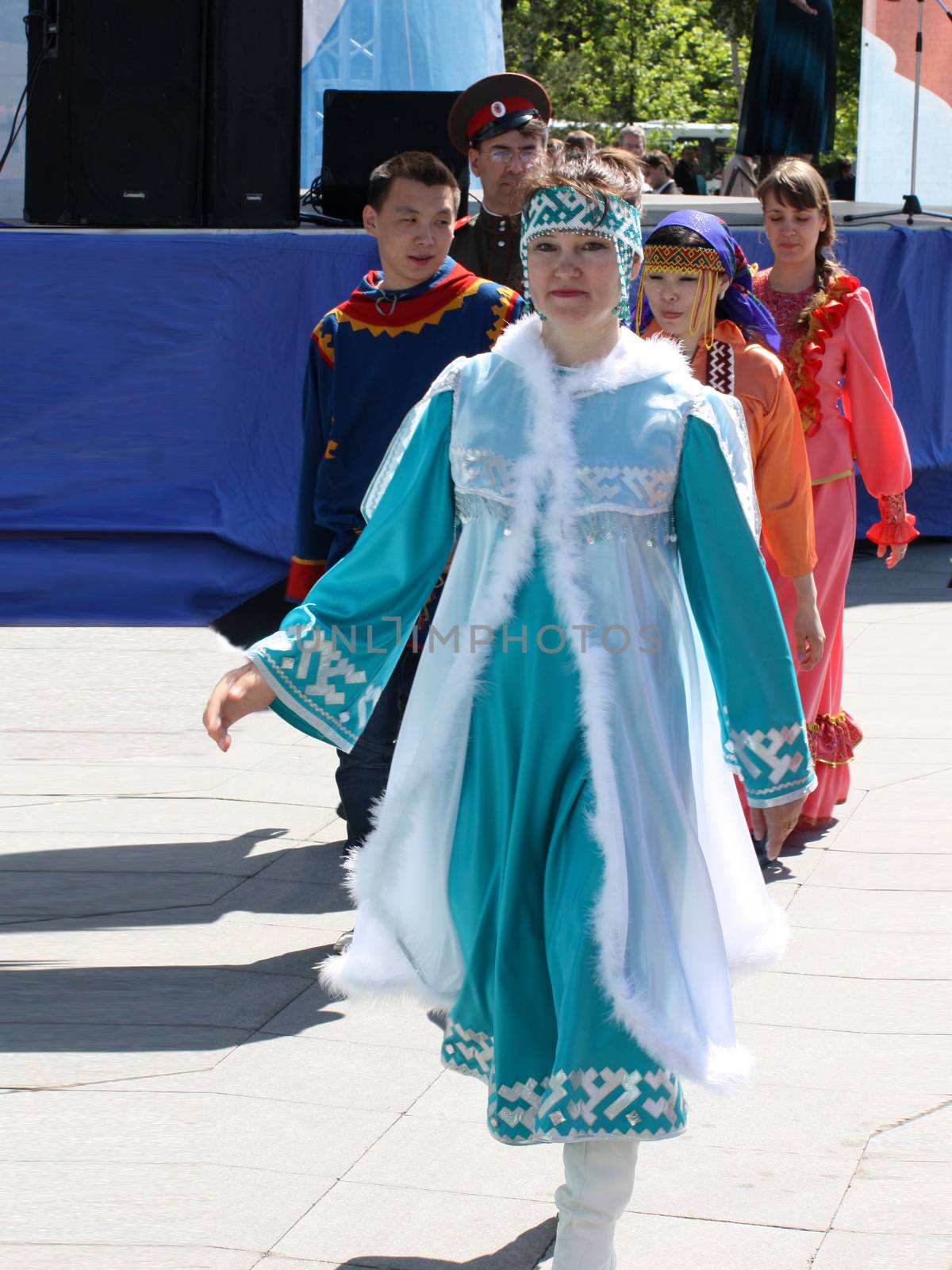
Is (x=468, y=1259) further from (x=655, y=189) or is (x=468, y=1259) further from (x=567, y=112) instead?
(x=567, y=112)

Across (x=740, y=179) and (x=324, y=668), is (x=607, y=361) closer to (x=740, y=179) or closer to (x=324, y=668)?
(x=324, y=668)

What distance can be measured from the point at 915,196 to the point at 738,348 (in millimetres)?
6904

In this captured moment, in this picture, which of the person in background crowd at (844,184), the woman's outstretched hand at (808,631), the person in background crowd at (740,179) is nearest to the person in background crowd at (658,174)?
the person in background crowd at (740,179)

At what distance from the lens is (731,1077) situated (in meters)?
3.03

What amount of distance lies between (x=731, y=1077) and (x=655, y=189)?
16443 mm

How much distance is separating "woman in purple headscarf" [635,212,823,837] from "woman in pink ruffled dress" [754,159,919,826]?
786 millimetres

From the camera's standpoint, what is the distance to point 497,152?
6262 millimetres

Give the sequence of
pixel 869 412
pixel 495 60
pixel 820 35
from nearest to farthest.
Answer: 1. pixel 869 412
2. pixel 495 60
3. pixel 820 35

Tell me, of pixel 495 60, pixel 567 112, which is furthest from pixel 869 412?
pixel 567 112

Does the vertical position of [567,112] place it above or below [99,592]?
above

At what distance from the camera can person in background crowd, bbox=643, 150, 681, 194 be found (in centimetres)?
1814

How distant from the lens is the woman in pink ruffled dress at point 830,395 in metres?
6.00

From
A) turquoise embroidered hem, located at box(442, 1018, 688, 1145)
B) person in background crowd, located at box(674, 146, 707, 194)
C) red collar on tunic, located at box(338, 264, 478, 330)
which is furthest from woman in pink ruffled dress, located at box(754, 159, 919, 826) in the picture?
person in background crowd, located at box(674, 146, 707, 194)

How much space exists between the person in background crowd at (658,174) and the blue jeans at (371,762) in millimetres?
13912
